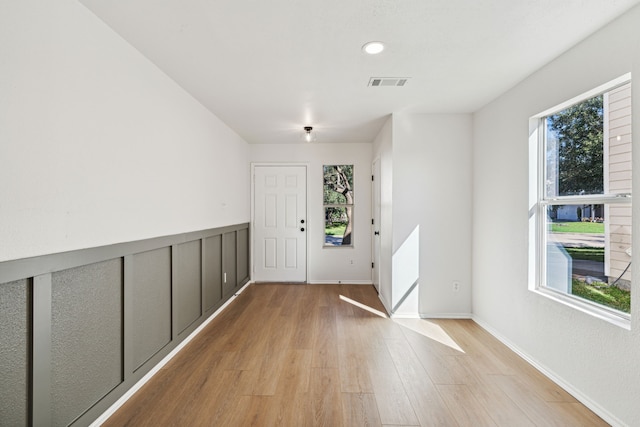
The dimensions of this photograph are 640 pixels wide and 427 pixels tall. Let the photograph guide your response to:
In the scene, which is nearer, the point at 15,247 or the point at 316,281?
the point at 15,247

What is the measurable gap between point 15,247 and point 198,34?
1.55m

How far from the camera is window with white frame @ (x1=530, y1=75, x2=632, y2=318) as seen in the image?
1844 mm

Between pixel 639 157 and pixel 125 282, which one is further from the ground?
pixel 639 157

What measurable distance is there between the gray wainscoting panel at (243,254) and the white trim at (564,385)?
134 inches

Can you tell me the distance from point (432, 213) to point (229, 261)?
9.02 feet

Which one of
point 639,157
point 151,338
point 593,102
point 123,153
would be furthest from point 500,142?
point 151,338

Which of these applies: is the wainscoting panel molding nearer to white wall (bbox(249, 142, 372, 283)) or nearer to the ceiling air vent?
the ceiling air vent

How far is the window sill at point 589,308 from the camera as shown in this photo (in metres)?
1.80

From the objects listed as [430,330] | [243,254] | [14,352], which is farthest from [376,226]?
[14,352]

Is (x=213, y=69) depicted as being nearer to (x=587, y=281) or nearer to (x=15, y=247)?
(x=15, y=247)

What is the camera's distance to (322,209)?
17.0ft

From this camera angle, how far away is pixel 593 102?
205 cm

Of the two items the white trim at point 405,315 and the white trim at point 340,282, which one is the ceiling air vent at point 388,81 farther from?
the white trim at point 340,282

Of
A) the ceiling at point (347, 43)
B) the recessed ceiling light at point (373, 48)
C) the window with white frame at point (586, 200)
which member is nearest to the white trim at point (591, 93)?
the window with white frame at point (586, 200)
